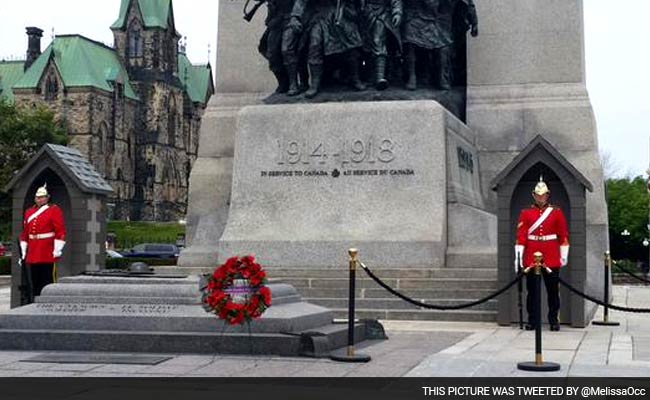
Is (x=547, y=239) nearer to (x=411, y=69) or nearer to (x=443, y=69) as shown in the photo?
(x=411, y=69)

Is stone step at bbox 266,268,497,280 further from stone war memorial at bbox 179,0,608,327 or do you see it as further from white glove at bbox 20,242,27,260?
white glove at bbox 20,242,27,260

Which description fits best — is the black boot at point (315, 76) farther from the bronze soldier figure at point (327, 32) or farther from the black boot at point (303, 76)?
the black boot at point (303, 76)

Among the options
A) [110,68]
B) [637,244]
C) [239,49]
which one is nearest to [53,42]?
[110,68]

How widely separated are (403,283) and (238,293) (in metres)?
5.96

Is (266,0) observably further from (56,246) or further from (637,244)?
(637,244)

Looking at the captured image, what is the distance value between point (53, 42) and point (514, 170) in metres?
109

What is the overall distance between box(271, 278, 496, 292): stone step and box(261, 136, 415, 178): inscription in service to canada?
238 centimetres

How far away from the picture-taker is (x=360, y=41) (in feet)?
61.6

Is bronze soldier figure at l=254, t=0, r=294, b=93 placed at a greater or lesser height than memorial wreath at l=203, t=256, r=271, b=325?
greater

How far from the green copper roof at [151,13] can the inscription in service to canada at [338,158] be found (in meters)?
113

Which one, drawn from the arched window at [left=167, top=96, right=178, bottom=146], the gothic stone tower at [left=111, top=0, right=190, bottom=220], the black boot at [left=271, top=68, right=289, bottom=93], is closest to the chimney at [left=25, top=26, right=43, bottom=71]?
the gothic stone tower at [left=111, top=0, right=190, bottom=220]

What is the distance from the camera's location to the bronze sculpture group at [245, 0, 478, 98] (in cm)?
1870

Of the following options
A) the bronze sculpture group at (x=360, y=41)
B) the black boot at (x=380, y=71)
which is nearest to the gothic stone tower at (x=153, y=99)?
the bronze sculpture group at (x=360, y=41)

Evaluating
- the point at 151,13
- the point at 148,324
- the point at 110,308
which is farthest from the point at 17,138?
the point at 151,13
